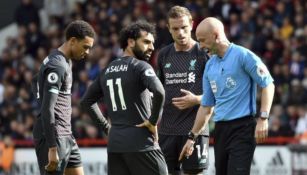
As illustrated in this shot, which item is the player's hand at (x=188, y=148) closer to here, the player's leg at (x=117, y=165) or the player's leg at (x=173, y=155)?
the player's leg at (x=173, y=155)

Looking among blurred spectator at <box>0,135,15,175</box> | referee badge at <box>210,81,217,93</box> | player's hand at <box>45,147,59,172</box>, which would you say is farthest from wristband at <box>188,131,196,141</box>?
blurred spectator at <box>0,135,15,175</box>

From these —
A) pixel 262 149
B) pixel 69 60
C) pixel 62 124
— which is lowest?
pixel 262 149

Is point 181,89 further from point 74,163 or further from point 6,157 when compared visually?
point 6,157

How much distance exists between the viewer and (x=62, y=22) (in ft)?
80.8

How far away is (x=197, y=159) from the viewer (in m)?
10.4

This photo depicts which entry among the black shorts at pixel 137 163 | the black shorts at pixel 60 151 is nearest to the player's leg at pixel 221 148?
the black shorts at pixel 137 163

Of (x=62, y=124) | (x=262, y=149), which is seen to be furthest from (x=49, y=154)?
(x=262, y=149)

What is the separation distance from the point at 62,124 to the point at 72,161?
498 mm

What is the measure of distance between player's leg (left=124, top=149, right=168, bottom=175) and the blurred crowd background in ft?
28.8

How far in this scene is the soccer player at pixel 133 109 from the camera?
8.92 metres

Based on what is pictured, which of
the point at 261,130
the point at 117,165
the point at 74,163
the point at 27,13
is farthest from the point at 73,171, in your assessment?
the point at 27,13

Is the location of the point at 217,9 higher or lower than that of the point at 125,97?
higher

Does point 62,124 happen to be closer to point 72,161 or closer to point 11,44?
point 72,161

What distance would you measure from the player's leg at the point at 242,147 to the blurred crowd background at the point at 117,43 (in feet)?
27.4
